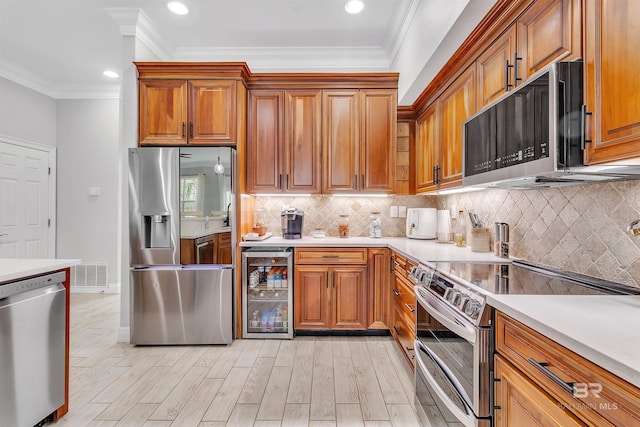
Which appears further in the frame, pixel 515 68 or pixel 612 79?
pixel 515 68

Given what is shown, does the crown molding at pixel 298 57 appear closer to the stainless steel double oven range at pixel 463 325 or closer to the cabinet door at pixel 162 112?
the cabinet door at pixel 162 112

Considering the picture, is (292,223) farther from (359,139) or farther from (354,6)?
(354,6)

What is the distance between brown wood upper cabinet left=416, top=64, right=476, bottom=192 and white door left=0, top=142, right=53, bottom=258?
5.02 meters

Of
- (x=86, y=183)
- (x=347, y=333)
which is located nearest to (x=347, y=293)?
(x=347, y=333)

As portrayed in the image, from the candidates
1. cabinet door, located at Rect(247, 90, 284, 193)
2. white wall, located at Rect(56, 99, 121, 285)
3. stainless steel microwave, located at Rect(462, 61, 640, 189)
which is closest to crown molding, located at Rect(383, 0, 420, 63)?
cabinet door, located at Rect(247, 90, 284, 193)

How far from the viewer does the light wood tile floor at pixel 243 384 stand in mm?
1992

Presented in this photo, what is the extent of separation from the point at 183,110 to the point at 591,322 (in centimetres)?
325

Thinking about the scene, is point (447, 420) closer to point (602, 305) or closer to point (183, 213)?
point (602, 305)

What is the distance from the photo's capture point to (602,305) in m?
1.17

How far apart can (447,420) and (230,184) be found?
2.36 metres

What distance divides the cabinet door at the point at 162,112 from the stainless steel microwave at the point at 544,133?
2.59m

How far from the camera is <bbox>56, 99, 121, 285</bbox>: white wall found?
4812 millimetres

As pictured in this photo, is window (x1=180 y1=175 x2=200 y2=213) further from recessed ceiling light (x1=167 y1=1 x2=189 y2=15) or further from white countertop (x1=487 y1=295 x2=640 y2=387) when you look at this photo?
white countertop (x1=487 y1=295 x2=640 y2=387)

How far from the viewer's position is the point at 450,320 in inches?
60.6
